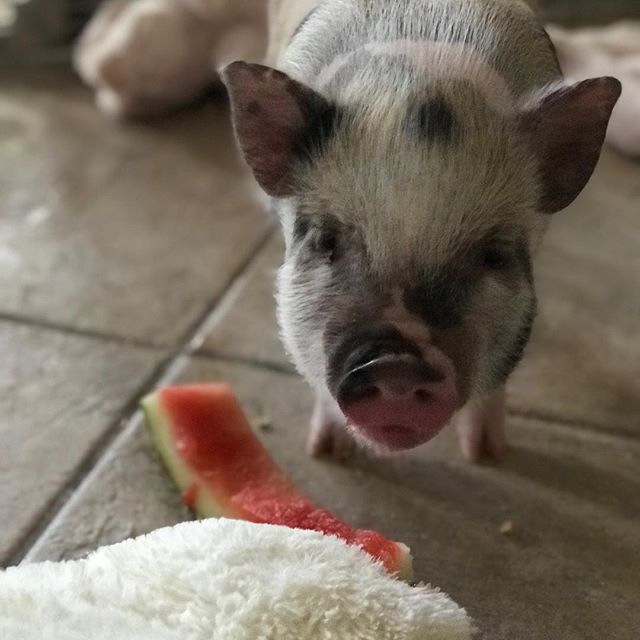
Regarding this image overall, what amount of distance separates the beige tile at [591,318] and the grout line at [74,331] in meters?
0.69

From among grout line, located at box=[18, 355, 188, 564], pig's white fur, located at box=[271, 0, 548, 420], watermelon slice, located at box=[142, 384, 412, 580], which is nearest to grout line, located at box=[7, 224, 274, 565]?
grout line, located at box=[18, 355, 188, 564]

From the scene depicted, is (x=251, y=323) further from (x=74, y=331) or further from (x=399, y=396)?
(x=399, y=396)

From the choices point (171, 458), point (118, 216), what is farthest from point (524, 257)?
point (118, 216)

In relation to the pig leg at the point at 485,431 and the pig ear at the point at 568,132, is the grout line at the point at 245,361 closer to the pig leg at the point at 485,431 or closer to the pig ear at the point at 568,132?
the pig leg at the point at 485,431

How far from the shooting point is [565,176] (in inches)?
47.4

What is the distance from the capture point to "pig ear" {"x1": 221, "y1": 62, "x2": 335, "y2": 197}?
3.73 feet

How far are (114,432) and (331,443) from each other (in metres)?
0.35

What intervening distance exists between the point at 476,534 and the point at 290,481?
29cm

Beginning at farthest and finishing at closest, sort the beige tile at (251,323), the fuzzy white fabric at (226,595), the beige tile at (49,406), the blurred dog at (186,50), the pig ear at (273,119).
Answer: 1. the blurred dog at (186,50)
2. the beige tile at (251,323)
3. the beige tile at (49,406)
4. the pig ear at (273,119)
5. the fuzzy white fabric at (226,595)

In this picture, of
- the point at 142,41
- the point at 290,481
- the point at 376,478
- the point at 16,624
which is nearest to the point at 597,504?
the point at 376,478

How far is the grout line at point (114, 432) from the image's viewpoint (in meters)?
1.33

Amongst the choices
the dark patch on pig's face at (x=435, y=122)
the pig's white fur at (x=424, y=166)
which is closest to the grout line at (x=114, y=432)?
the pig's white fur at (x=424, y=166)

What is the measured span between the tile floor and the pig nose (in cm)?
29

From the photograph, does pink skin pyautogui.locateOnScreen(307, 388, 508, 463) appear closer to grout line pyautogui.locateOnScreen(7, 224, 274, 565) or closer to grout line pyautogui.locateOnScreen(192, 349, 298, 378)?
grout line pyautogui.locateOnScreen(192, 349, 298, 378)
